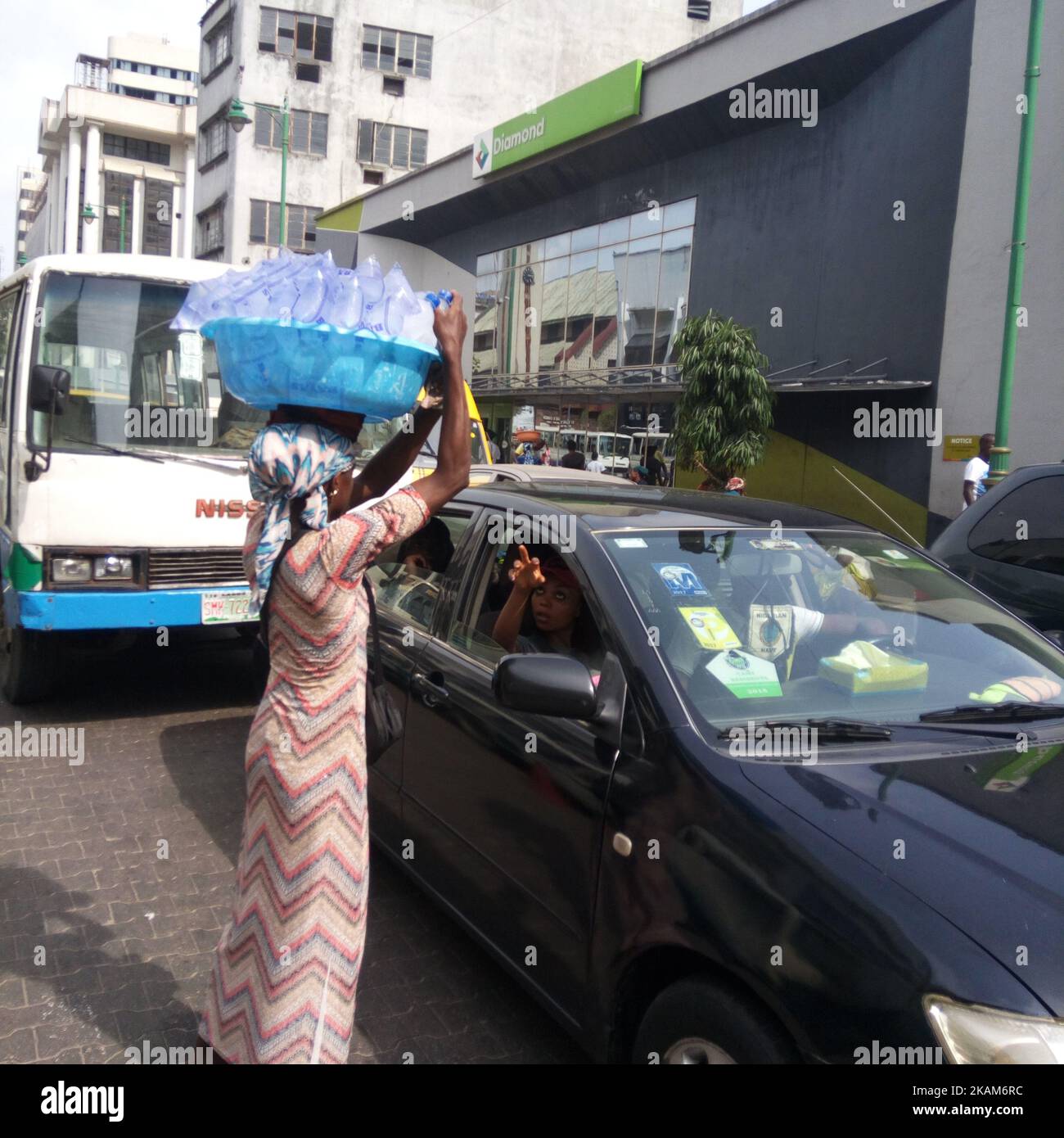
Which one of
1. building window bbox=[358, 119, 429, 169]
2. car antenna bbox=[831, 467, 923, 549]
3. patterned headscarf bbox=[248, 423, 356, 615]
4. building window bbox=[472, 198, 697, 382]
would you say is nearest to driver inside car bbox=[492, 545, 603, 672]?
patterned headscarf bbox=[248, 423, 356, 615]

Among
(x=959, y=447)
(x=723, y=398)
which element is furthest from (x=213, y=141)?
(x=959, y=447)

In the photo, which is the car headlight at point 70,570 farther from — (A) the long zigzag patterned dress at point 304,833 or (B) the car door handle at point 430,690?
(A) the long zigzag patterned dress at point 304,833

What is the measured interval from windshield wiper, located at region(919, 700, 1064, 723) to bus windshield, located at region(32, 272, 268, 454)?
15.4 ft

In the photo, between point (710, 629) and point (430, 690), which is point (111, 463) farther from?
point (710, 629)

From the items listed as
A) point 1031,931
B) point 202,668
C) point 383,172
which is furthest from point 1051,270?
point 383,172

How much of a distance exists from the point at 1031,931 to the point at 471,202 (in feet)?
94.9

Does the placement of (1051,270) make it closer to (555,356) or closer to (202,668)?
(202,668)

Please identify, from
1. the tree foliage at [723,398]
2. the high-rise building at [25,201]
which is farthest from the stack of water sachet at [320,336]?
the high-rise building at [25,201]

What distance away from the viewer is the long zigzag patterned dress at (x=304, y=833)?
7.55 ft

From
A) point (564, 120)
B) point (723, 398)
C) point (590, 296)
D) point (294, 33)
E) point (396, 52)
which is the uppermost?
point (294, 33)

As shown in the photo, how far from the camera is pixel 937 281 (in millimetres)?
15727

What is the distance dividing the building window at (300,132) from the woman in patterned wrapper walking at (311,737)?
141 ft

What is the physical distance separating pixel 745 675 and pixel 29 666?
5.04 meters

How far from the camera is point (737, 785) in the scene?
232 centimetres
